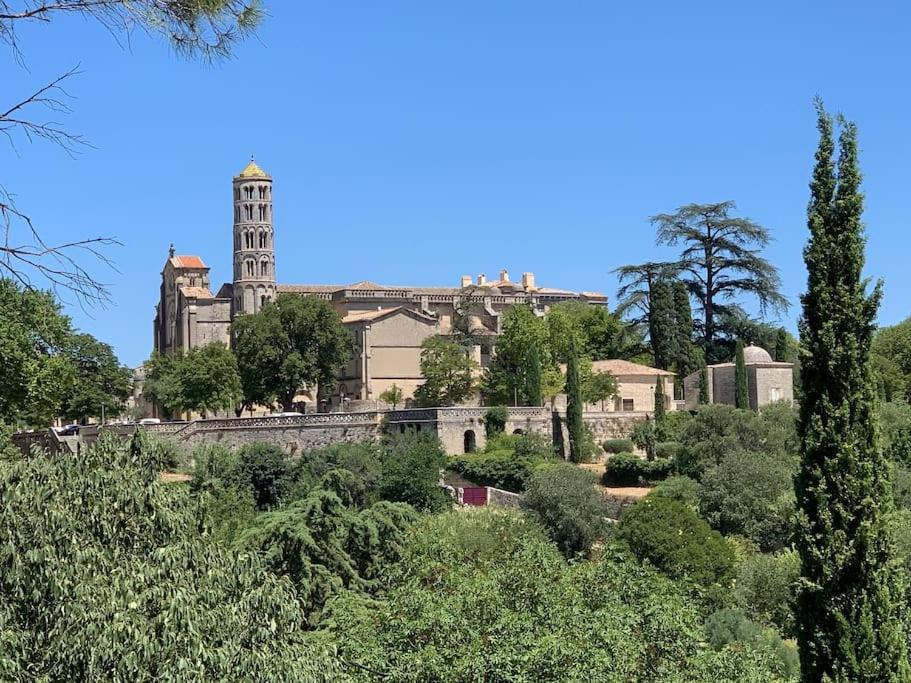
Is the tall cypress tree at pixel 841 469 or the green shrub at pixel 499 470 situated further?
the green shrub at pixel 499 470

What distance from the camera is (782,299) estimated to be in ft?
208

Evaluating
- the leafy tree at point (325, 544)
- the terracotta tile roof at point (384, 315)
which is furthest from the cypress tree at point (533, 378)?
the leafy tree at point (325, 544)

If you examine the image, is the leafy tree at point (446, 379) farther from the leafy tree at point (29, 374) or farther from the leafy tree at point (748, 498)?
the leafy tree at point (748, 498)

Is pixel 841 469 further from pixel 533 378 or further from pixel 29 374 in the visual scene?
pixel 533 378

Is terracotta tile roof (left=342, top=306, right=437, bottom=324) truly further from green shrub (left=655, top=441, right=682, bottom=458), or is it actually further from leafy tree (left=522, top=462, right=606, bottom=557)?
leafy tree (left=522, top=462, right=606, bottom=557)

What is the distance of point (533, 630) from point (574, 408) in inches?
1462

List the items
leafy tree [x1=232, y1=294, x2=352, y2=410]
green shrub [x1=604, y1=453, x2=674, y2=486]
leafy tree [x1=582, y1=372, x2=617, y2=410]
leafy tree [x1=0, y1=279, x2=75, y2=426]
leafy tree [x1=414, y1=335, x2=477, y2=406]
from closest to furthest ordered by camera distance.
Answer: leafy tree [x1=0, y1=279, x2=75, y2=426], green shrub [x1=604, y1=453, x2=674, y2=486], leafy tree [x1=582, y1=372, x2=617, y2=410], leafy tree [x1=414, y1=335, x2=477, y2=406], leafy tree [x1=232, y1=294, x2=352, y2=410]

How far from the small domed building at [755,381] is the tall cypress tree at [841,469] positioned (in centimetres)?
3981

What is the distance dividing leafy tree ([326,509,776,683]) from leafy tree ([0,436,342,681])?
3.35 m

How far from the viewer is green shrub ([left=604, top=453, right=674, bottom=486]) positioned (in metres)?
50.3

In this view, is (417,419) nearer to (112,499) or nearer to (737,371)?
(737,371)

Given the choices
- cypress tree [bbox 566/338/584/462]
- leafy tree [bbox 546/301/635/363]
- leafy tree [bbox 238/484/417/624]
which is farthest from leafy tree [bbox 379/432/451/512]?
leafy tree [bbox 238/484/417/624]

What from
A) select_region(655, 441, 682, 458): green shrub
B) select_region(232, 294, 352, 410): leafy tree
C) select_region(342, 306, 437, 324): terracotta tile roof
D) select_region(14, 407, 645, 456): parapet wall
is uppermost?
select_region(342, 306, 437, 324): terracotta tile roof

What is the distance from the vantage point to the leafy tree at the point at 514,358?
200 feet
